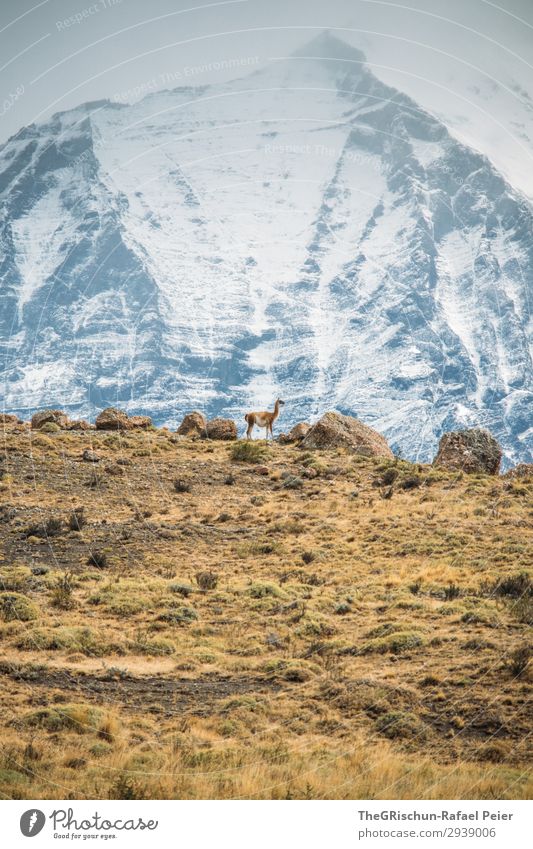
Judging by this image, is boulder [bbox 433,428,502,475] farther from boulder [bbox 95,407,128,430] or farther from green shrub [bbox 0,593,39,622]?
green shrub [bbox 0,593,39,622]

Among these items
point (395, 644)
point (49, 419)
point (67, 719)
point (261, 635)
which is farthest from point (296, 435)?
point (67, 719)

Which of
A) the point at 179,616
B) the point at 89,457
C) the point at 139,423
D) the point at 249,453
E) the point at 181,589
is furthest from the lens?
the point at 139,423

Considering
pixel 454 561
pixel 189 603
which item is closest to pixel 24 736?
pixel 189 603

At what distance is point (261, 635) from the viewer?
2266cm

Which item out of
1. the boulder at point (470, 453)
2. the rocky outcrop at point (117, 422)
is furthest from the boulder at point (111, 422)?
the boulder at point (470, 453)

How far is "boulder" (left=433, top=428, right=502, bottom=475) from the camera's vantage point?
46.7m

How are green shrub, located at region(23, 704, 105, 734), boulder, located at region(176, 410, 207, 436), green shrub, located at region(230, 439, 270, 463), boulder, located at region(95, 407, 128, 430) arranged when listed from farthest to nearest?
boulder, located at region(176, 410, 207, 436), boulder, located at region(95, 407, 128, 430), green shrub, located at region(230, 439, 270, 463), green shrub, located at region(23, 704, 105, 734)

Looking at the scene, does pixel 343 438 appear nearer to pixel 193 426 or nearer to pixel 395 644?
pixel 193 426

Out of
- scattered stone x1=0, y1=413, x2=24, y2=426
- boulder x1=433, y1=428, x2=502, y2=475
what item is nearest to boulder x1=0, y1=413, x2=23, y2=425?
scattered stone x1=0, y1=413, x2=24, y2=426

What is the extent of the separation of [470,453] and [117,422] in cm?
2267

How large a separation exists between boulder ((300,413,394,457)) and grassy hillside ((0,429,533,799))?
8.77 metres

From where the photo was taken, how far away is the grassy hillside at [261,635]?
576 inches

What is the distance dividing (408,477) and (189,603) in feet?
65.2

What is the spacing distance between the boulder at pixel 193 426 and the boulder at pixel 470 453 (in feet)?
53.8
